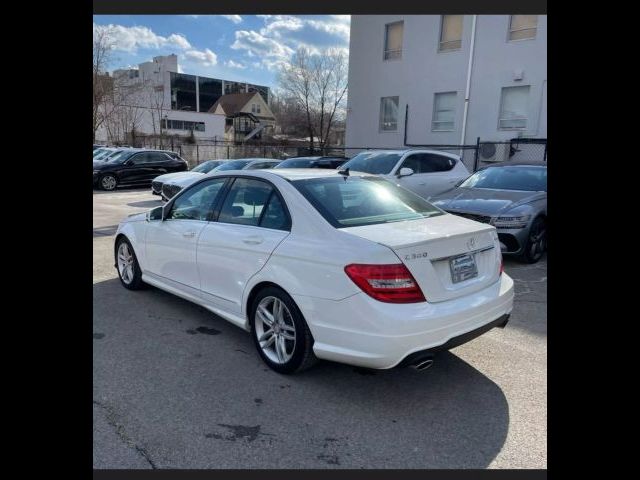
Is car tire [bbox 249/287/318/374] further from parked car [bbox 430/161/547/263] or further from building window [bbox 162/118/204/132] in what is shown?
building window [bbox 162/118/204/132]

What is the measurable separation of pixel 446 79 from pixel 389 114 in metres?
3.31

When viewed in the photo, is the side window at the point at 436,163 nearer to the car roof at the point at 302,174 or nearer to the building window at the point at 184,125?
the car roof at the point at 302,174

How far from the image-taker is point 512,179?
770 cm

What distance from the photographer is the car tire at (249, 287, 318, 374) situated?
125 inches

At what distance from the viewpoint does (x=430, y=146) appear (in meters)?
19.8

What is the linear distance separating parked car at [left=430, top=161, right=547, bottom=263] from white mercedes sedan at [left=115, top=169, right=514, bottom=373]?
3.04 meters

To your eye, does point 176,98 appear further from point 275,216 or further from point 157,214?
point 275,216

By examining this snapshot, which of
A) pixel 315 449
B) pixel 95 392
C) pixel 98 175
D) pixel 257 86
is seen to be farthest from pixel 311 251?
pixel 257 86

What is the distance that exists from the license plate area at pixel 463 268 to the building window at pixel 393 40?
66.0 feet

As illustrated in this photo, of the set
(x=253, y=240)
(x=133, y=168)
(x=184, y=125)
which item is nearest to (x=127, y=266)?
(x=253, y=240)

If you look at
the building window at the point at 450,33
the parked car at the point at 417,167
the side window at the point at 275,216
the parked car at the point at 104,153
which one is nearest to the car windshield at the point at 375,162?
the parked car at the point at 417,167

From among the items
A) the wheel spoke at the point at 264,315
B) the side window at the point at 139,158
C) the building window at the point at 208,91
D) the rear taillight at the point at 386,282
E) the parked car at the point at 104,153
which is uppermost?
the building window at the point at 208,91

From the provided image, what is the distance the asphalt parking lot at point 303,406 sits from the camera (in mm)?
2496
